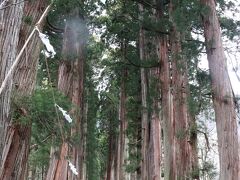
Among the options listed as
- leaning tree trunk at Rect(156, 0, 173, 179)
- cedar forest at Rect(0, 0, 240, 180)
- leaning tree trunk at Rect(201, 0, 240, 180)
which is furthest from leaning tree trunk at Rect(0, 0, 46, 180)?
leaning tree trunk at Rect(156, 0, 173, 179)

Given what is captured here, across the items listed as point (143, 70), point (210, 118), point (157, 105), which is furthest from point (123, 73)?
point (210, 118)

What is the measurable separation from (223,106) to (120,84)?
1099 cm

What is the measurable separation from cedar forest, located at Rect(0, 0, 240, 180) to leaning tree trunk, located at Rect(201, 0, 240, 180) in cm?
2

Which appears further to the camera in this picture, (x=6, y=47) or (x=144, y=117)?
(x=144, y=117)

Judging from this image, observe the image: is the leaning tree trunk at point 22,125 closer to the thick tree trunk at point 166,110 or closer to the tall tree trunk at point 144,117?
the thick tree trunk at point 166,110

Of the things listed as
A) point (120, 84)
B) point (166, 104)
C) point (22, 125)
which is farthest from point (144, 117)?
point (22, 125)

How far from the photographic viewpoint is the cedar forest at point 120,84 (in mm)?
4980

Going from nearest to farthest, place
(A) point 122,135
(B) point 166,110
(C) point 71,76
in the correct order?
(C) point 71,76, (B) point 166,110, (A) point 122,135

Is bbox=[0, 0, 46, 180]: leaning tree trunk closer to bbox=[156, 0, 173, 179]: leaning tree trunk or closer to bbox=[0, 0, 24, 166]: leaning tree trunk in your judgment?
bbox=[0, 0, 24, 166]: leaning tree trunk

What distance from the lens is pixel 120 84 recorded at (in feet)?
55.7

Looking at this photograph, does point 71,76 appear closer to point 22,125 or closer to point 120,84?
point 22,125

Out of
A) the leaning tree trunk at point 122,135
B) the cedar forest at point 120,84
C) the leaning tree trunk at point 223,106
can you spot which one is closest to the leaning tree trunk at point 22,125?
the cedar forest at point 120,84

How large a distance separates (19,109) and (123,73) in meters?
11.1

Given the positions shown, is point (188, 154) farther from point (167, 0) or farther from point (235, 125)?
point (167, 0)
